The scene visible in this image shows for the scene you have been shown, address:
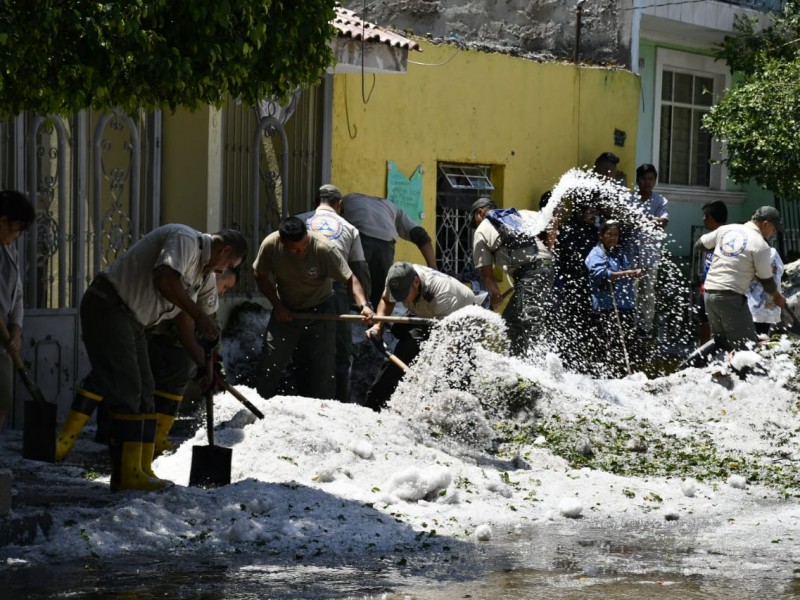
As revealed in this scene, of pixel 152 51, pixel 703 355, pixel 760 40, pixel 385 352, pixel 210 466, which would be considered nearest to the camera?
pixel 152 51

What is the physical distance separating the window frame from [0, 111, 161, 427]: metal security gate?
32.3 feet

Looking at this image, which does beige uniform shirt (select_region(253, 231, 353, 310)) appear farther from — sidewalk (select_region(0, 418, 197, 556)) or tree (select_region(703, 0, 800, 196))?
tree (select_region(703, 0, 800, 196))

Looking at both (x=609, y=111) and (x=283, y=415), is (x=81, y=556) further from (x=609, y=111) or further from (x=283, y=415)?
(x=609, y=111)

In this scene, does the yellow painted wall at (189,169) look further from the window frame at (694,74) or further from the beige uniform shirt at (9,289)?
the window frame at (694,74)

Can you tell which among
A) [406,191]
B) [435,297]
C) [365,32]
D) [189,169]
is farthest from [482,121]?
[435,297]

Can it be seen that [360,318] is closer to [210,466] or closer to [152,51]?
[210,466]

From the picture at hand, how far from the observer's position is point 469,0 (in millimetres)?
17766

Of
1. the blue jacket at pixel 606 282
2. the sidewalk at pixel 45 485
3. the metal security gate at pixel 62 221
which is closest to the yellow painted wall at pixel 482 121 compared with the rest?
the blue jacket at pixel 606 282

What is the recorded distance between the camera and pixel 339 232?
11250 millimetres

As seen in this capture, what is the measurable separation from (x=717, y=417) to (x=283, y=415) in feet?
Answer: 14.5

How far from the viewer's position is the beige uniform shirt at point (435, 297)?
10578 millimetres

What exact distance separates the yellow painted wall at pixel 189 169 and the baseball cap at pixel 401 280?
259 centimetres

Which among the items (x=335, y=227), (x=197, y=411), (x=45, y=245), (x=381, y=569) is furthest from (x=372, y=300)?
(x=381, y=569)

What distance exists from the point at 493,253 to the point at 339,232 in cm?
183
